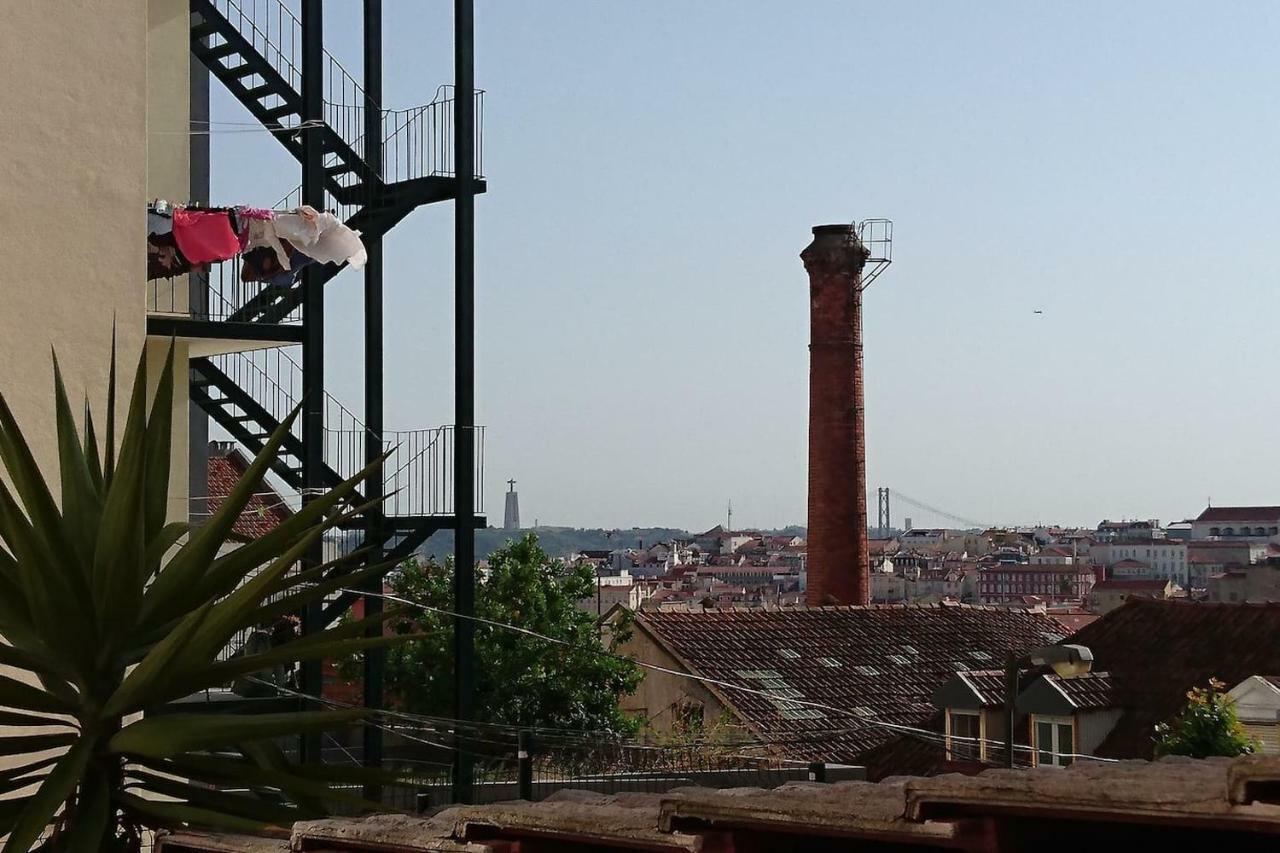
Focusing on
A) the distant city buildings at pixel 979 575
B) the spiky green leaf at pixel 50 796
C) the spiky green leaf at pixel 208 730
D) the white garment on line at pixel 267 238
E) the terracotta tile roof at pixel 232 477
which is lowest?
the distant city buildings at pixel 979 575

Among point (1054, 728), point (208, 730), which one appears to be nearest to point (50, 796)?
point (208, 730)

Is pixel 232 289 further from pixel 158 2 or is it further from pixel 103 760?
pixel 103 760

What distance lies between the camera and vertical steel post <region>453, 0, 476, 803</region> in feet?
47.2

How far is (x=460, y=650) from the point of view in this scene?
1466 centimetres

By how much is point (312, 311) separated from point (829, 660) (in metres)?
19.7

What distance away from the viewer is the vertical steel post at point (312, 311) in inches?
568

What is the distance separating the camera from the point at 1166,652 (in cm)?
2522

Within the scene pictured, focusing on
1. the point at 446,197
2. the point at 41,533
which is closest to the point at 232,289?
the point at 446,197

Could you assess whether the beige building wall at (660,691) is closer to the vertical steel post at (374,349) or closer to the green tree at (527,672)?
the green tree at (527,672)

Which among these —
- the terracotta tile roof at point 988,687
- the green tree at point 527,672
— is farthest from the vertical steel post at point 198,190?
the green tree at point 527,672

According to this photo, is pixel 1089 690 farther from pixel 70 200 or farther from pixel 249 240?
pixel 70 200

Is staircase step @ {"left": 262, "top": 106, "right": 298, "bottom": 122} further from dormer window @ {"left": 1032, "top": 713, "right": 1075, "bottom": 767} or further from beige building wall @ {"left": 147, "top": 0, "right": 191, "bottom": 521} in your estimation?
dormer window @ {"left": 1032, "top": 713, "right": 1075, "bottom": 767}

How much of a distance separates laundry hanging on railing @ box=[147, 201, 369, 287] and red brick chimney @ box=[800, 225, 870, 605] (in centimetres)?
3007

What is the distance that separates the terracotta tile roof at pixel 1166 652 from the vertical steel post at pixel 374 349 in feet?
38.5
